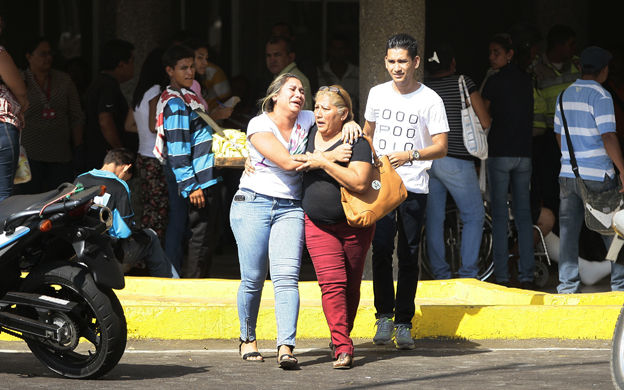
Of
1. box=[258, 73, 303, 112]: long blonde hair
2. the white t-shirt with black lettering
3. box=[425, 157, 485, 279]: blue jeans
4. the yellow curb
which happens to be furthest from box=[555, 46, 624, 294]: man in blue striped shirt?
box=[258, 73, 303, 112]: long blonde hair

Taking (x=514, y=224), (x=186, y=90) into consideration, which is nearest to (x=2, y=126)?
(x=186, y=90)

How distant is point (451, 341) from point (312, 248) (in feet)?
5.00

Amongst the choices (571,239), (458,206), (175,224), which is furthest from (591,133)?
(175,224)

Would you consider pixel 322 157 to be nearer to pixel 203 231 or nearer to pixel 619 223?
pixel 619 223

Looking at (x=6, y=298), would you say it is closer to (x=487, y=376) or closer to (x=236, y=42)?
(x=487, y=376)

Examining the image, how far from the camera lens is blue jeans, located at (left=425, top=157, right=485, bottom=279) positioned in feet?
26.9

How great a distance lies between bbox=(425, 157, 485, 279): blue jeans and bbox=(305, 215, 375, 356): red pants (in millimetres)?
2477

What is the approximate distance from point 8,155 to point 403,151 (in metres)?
2.85

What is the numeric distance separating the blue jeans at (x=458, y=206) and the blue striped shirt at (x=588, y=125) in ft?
2.97

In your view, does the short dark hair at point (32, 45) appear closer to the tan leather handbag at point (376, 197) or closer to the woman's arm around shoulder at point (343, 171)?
the woman's arm around shoulder at point (343, 171)

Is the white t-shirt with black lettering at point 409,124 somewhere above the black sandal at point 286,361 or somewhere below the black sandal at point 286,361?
above

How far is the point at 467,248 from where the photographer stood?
8320mm

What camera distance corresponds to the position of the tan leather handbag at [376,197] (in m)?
5.65

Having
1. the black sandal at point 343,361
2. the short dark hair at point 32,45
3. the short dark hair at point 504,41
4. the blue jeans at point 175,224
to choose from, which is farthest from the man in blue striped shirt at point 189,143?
the short dark hair at point 504,41
